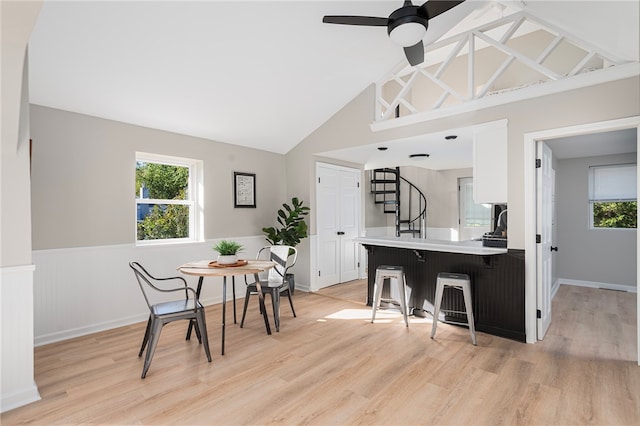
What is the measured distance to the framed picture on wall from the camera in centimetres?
492

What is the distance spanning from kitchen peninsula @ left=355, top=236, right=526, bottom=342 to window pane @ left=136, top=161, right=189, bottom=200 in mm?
2645

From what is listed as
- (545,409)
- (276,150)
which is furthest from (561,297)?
(276,150)

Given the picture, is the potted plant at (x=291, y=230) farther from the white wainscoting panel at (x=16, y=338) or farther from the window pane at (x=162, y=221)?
the white wainscoting panel at (x=16, y=338)

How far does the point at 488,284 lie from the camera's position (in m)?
3.44

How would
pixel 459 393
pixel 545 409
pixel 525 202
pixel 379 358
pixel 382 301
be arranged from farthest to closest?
pixel 382 301 < pixel 525 202 < pixel 379 358 < pixel 459 393 < pixel 545 409

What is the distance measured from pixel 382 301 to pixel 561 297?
2.88 metres

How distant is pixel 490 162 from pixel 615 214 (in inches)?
144

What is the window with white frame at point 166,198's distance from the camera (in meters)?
4.13

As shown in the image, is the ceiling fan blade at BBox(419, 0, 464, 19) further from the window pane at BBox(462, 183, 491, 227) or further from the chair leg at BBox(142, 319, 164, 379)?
the window pane at BBox(462, 183, 491, 227)

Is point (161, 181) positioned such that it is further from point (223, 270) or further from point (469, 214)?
point (469, 214)

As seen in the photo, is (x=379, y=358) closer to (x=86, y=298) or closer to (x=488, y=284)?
(x=488, y=284)

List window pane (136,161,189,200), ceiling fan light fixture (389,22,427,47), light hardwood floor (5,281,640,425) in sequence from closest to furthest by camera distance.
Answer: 1. light hardwood floor (5,281,640,425)
2. ceiling fan light fixture (389,22,427,47)
3. window pane (136,161,189,200)

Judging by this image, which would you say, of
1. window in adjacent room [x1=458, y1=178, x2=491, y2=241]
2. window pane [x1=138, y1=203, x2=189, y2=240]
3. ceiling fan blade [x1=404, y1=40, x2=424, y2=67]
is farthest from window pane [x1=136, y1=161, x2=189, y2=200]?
window in adjacent room [x1=458, y1=178, x2=491, y2=241]

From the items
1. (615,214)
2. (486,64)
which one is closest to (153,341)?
(486,64)
